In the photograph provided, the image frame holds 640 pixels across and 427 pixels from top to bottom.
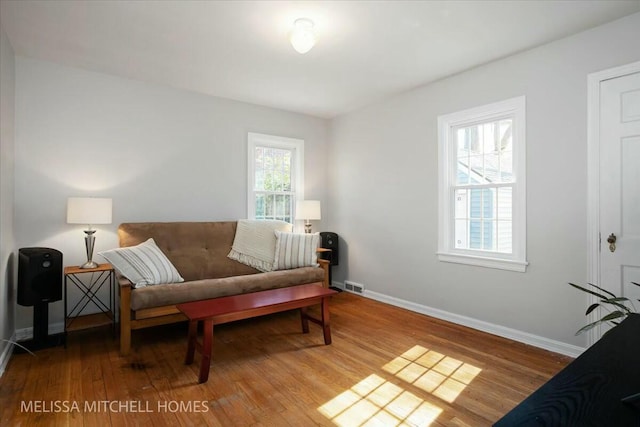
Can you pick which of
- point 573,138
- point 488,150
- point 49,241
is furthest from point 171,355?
point 573,138

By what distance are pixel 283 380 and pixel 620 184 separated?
2.80 meters

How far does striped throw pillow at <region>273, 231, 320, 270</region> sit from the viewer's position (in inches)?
149

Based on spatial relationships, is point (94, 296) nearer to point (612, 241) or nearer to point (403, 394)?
point (403, 394)

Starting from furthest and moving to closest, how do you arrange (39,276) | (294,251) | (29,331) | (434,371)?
(294,251) → (29,331) → (39,276) → (434,371)

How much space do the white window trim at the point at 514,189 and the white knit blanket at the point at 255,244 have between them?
1876 millimetres

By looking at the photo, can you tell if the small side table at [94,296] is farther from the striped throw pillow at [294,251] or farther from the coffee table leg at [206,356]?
the striped throw pillow at [294,251]

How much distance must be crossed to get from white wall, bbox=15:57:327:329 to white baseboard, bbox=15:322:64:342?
0.19 feet

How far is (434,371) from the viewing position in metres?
2.43

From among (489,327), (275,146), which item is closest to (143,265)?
(275,146)

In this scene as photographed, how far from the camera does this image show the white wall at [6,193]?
2564 millimetres

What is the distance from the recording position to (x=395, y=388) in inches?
86.7

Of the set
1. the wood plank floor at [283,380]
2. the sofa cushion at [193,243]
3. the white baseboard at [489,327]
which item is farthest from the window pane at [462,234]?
the sofa cushion at [193,243]

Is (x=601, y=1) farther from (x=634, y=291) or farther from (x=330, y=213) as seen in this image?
(x=330, y=213)

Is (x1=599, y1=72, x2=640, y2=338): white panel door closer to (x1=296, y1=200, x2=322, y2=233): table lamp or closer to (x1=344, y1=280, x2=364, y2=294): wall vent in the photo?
(x1=344, y1=280, x2=364, y2=294): wall vent
